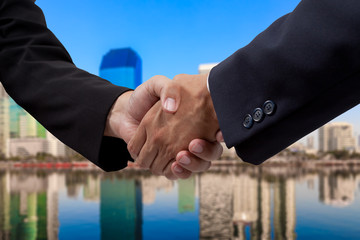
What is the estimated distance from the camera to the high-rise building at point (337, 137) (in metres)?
86.4

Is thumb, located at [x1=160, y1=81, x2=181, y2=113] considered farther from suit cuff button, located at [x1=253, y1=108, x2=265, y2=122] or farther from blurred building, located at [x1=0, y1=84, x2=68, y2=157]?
blurred building, located at [x1=0, y1=84, x2=68, y2=157]

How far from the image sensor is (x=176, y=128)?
4.61 feet

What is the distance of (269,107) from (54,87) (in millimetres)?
1165

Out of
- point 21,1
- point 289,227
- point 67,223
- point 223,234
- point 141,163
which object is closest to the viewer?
point 141,163

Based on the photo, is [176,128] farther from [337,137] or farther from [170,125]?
[337,137]

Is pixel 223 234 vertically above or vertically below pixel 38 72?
below

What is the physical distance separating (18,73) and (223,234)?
1974cm

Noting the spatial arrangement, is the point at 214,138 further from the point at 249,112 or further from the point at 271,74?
the point at 271,74

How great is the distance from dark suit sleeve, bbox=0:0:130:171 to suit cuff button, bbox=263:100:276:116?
87 cm

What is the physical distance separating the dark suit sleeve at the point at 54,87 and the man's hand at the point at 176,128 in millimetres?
175

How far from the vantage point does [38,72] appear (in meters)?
1.74

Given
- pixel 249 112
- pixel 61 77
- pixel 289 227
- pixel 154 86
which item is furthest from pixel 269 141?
pixel 289 227

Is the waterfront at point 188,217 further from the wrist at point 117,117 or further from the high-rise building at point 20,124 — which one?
the high-rise building at point 20,124

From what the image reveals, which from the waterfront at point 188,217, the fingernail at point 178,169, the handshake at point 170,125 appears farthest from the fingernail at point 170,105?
the waterfront at point 188,217
